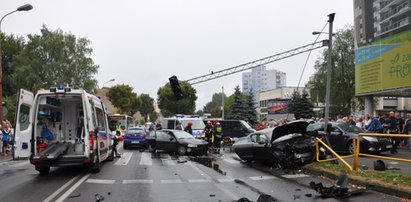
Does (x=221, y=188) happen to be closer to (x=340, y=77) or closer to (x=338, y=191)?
(x=338, y=191)

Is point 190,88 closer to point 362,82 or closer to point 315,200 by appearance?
point 362,82

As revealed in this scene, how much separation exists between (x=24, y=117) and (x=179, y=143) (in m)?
8.96

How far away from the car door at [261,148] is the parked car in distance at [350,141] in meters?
2.87

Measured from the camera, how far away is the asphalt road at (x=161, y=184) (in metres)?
8.77

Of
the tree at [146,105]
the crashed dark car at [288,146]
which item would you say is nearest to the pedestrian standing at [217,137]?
the crashed dark car at [288,146]

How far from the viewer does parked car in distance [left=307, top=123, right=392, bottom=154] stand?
1592 centimetres

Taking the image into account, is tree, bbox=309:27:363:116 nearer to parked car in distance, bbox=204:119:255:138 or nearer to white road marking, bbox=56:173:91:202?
parked car in distance, bbox=204:119:255:138

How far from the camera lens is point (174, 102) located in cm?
7950

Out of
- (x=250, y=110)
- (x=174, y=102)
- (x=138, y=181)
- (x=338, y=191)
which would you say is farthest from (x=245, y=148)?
(x=174, y=102)

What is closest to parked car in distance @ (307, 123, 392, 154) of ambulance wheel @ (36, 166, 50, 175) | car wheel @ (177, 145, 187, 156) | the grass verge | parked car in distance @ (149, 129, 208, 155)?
the grass verge

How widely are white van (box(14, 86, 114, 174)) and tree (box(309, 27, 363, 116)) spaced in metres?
43.1

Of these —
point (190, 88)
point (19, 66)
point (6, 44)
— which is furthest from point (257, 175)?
point (190, 88)

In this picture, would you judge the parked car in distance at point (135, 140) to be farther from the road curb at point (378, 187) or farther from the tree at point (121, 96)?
the tree at point (121, 96)

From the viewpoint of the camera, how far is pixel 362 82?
2995 cm
